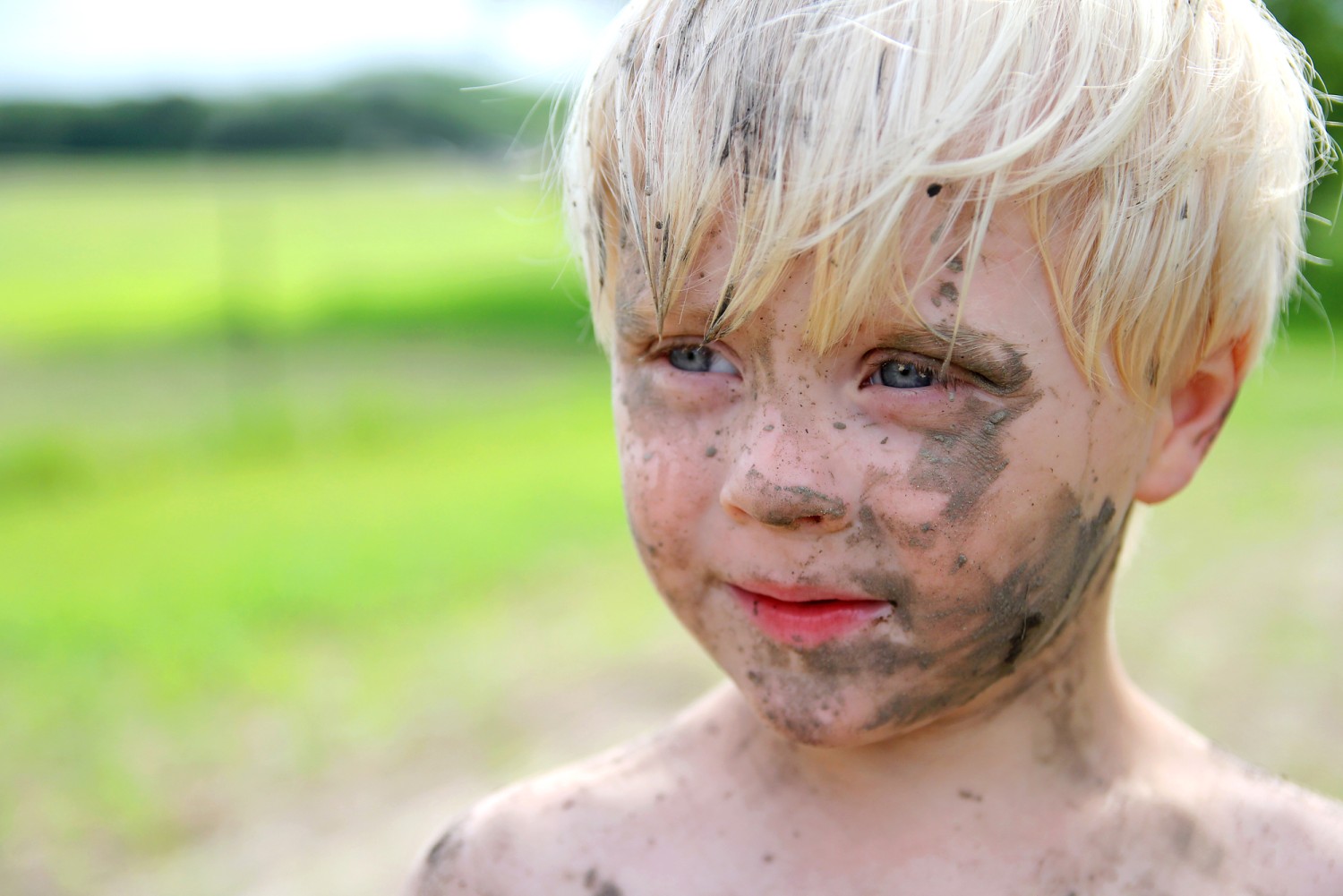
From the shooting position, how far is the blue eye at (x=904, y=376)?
94 centimetres

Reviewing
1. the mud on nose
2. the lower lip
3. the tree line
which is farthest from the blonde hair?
the tree line

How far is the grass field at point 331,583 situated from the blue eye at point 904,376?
63 centimetres

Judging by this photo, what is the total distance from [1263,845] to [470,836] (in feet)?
2.56

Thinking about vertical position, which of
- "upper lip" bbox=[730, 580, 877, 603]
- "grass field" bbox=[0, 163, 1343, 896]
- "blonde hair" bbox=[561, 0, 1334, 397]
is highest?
"blonde hair" bbox=[561, 0, 1334, 397]

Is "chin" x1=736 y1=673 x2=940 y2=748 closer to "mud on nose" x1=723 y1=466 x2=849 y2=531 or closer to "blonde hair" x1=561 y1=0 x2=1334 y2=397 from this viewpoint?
Result: "mud on nose" x1=723 y1=466 x2=849 y2=531

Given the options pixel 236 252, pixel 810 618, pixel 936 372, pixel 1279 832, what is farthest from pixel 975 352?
pixel 236 252

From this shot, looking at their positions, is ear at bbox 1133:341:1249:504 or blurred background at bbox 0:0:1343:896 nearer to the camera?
ear at bbox 1133:341:1249:504

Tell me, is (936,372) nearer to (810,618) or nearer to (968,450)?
(968,450)

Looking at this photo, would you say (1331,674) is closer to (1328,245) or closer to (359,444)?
(359,444)

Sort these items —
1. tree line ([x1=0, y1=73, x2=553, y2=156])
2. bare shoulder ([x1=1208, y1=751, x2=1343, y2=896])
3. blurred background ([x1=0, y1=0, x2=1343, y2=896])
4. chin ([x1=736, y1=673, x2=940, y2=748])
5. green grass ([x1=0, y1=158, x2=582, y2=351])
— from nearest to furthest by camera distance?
chin ([x1=736, y1=673, x2=940, y2=748]) → bare shoulder ([x1=1208, y1=751, x2=1343, y2=896]) → blurred background ([x1=0, y1=0, x2=1343, y2=896]) → tree line ([x1=0, y1=73, x2=553, y2=156]) → green grass ([x1=0, y1=158, x2=582, y2=351])

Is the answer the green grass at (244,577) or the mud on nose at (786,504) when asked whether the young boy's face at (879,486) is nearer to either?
the mud on nose at (786,504)

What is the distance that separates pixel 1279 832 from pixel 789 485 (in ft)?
2.13

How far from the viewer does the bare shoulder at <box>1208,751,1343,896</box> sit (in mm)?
1126

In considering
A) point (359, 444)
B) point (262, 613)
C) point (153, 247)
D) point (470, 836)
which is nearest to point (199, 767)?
point (262, 613)
